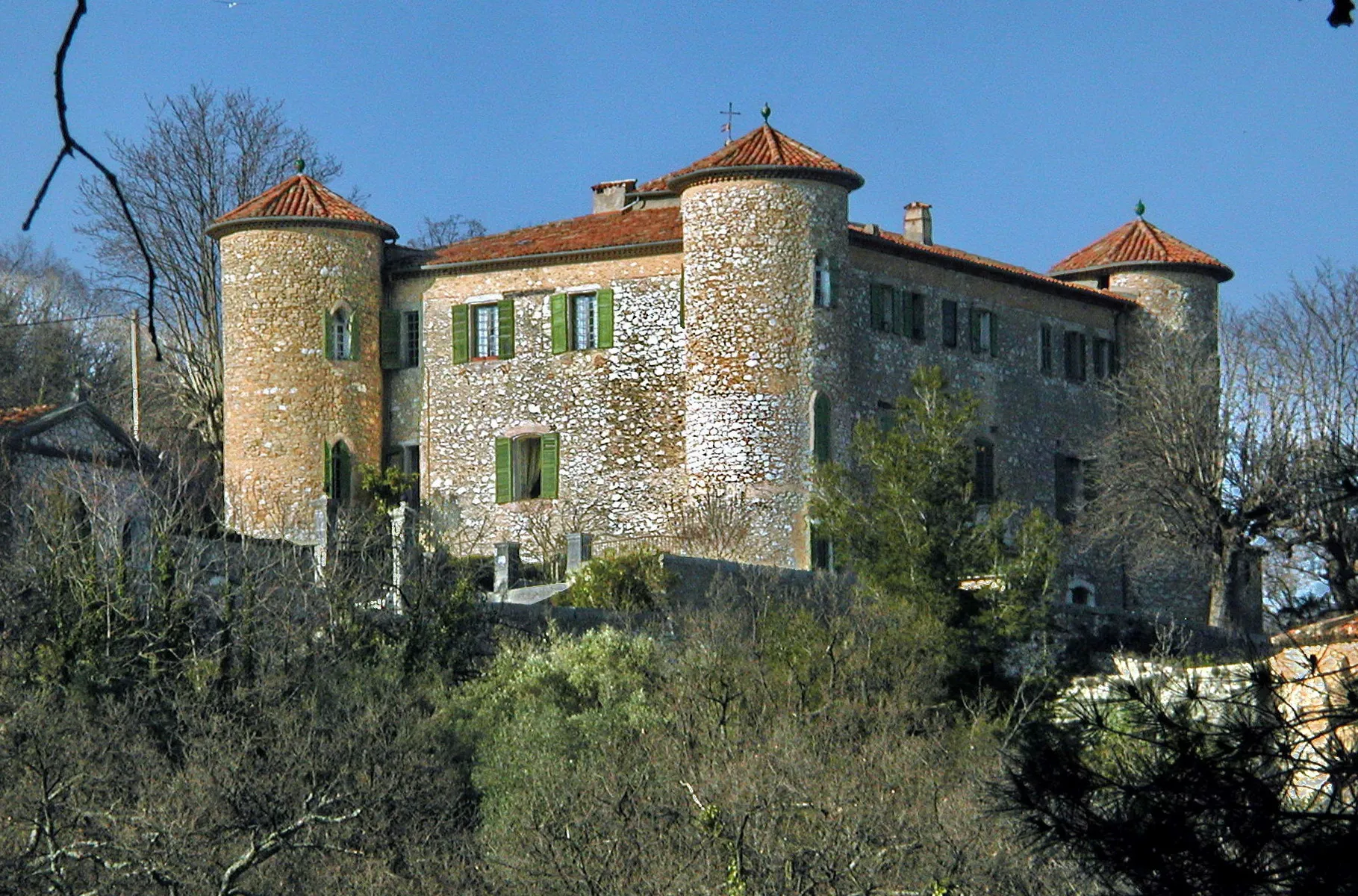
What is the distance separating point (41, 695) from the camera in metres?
29.2

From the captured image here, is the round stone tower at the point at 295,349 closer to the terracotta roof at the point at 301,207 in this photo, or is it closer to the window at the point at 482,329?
the terracotta roof at the point at 301,207

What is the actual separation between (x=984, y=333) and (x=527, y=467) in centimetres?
Answer: 843

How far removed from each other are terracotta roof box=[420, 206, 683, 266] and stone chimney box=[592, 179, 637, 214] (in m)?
0.39

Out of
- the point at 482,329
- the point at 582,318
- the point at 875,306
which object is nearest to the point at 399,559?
the point at 582,318

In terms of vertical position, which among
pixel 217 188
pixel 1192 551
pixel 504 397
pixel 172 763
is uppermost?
pixel 217 188

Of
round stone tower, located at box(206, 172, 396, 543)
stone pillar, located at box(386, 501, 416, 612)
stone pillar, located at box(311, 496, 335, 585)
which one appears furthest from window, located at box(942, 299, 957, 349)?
stone pillar, located at box(311, 496, 335, 585)

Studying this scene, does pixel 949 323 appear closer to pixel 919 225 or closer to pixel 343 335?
pixel 919 225

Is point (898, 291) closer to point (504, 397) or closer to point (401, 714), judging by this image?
point (504, 397)

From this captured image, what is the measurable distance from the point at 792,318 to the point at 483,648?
8.10m

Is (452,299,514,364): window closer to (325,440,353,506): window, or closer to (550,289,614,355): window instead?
(550,289,614,355): window

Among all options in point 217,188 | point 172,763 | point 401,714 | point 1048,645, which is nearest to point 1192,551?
point 1048,645

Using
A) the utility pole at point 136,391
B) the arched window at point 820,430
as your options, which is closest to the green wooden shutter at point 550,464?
the arched window at point 820,430

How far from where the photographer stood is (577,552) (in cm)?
3509

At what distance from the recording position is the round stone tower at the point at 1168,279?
43.5 meters
